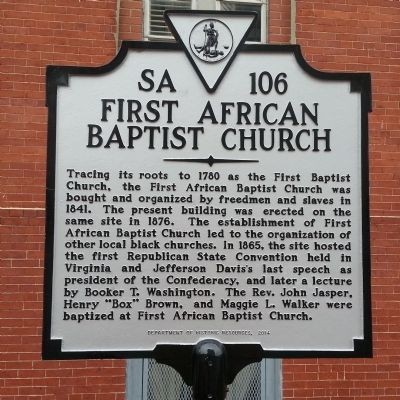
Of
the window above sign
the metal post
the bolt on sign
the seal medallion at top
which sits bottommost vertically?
the metal post

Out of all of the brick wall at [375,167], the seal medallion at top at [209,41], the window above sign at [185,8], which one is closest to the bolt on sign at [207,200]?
the seal medallion at top at [209,41]

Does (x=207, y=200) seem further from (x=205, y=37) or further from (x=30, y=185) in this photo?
(x=30, y=185)

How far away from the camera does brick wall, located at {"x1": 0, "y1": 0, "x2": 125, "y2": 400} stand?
5051 mm

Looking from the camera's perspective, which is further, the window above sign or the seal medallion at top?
the window above sign

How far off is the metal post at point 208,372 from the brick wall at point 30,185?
2.33 metres

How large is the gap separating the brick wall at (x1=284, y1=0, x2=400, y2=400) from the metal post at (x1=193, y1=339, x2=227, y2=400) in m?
2.48

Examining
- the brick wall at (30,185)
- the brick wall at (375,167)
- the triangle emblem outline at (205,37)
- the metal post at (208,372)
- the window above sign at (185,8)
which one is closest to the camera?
the metal post at (208,372)

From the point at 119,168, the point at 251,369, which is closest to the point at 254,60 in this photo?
the point at 119,168

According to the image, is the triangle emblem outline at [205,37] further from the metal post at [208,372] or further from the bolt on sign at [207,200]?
the metal post at [208,372]

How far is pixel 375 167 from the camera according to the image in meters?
5.48

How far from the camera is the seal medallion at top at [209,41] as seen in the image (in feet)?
10.2

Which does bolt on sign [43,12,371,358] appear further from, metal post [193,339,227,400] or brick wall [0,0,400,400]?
brick wall [0,0,400,400]

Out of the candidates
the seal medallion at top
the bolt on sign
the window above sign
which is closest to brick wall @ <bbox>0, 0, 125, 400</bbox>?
the window above sign

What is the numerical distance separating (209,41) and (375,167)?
114 inches
